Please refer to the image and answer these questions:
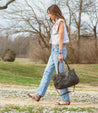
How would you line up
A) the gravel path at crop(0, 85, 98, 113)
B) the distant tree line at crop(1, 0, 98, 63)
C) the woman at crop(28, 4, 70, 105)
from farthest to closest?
1. the distant tree line at crop(1, 0, 98, 63)
2. the gravel path at crop(0, 85, 98, 113)
3. the woman at crop(28, 4, 70, 105)

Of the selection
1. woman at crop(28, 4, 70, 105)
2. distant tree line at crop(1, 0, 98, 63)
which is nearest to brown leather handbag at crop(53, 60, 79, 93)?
woman at crop(28, 4, 70, 105)

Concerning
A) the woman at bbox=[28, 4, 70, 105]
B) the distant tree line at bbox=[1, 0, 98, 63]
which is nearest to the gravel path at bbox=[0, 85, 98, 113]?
the woman at bbox=[28, 4, 70, 105]

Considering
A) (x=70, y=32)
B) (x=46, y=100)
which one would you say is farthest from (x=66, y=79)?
(x=70, y=32)

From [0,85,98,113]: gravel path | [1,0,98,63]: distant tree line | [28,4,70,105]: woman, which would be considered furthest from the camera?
[1,0,98,63]: distant tree line

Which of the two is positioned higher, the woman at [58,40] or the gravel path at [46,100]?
the woman at [58,40]

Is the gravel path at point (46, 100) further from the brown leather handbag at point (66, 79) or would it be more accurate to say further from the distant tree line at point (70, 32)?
the distant tree line at point (70, 32)

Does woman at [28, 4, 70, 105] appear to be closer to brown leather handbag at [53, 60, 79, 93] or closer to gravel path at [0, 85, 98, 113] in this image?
brown leather handbag at [53, 60, 79, 93]

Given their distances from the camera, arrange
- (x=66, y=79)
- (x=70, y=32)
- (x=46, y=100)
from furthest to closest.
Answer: (x=70, y=32)
(x=46, y=100)
(x=66, y=79)

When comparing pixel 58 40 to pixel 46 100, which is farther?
pixel 46 100

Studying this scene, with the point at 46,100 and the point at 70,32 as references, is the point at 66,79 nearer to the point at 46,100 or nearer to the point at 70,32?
the point at 46,100

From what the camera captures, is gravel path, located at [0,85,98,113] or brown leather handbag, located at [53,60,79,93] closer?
brown leather handbag, located at [53,60,79,93]

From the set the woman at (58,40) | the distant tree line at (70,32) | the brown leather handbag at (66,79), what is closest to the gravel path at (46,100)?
the brown leather handbag at (66,79)

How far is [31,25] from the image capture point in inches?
1188

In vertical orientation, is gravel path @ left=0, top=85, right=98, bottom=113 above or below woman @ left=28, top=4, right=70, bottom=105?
below
